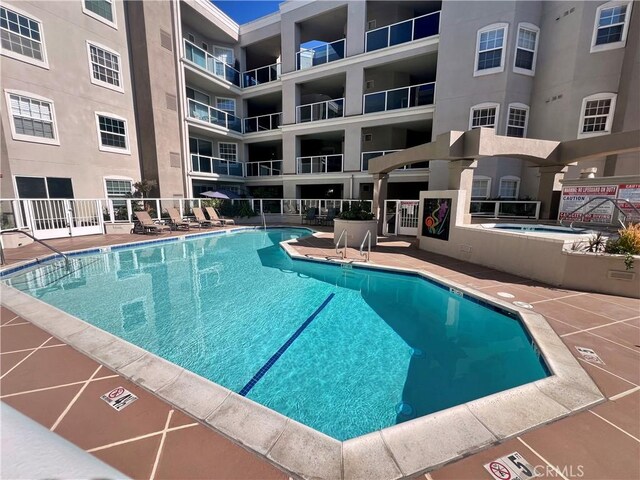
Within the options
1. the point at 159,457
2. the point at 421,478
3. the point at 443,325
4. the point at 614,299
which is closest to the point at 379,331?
the point at 443,325

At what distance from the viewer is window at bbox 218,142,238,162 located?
2039cm

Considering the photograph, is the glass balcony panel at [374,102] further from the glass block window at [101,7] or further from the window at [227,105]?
the glass block window at [101,7]

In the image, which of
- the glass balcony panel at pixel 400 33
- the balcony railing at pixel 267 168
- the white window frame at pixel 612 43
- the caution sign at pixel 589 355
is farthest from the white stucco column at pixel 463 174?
the balcony railing at pixel 267 168

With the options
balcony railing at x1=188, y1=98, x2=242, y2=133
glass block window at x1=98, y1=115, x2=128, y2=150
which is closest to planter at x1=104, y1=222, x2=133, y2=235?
glass block window at x1=98, y1=115, x2=128, y2=150

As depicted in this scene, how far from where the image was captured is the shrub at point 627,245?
206 inches

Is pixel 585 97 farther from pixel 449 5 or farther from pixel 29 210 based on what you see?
pixel 29 210

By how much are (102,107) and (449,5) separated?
17.4 metres

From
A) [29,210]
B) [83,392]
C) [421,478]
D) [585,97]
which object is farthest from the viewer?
[585,97]

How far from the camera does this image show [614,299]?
17.0 feet

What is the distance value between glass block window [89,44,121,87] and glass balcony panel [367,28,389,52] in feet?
43.2

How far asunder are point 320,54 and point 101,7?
36.5ft

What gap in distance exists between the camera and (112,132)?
46.4 feet

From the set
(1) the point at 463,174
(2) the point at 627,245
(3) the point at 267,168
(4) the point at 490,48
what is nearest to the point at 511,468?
(2) the point at 627,245

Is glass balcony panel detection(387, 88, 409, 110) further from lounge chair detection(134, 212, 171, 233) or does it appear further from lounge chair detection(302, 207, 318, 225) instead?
lounge chair detection(134, 212, 171, 233)
